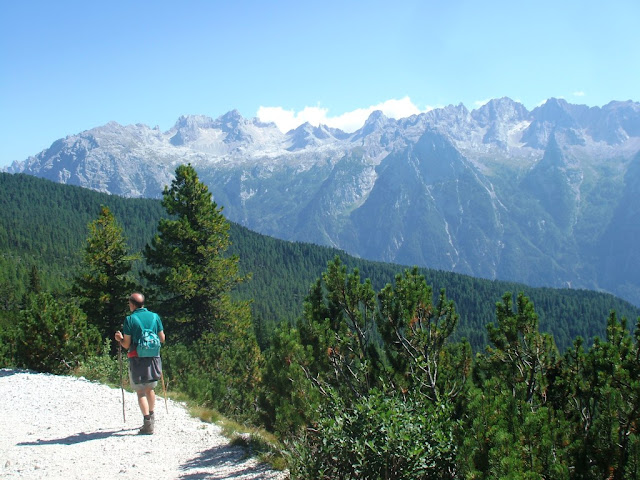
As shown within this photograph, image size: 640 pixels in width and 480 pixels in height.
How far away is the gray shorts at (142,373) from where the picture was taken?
9273mm

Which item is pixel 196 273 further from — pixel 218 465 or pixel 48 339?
pixel 218 465

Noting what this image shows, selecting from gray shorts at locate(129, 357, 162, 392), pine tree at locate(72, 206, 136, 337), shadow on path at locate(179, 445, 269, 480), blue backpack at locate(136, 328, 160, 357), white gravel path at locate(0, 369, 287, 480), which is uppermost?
pine tree at locate(72, 206, 136, 337)

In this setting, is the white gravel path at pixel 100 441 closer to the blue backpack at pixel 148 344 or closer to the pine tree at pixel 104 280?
the blue backpack at pixel 148 344

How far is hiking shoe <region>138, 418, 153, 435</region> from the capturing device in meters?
9.34

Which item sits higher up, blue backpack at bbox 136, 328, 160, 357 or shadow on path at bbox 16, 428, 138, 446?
blue backpack at bbox 136, 328, 160, 357

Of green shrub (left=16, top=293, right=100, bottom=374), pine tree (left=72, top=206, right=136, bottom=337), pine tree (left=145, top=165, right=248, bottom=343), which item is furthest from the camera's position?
pine tree (left=72, top=206, right=136, bottom=337)

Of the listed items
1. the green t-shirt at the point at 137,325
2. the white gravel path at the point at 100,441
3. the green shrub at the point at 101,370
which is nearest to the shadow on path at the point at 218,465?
the white gravel path at the point at 100,441

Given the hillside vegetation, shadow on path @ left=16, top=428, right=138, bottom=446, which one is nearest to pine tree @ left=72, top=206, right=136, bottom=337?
the hillside vegetation

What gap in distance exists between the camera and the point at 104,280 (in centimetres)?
2223

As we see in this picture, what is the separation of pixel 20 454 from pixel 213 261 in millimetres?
14870

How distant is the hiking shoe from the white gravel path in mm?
131

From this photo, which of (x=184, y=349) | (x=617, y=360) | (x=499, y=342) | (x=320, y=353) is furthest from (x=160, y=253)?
(x=617, y=360)

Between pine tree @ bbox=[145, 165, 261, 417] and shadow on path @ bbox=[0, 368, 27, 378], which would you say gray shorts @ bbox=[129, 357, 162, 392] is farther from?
pine tree @ bbox=[145, 165, 261, 417]

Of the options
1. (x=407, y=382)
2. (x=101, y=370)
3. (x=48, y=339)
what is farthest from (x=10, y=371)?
(x=407, y=382)
